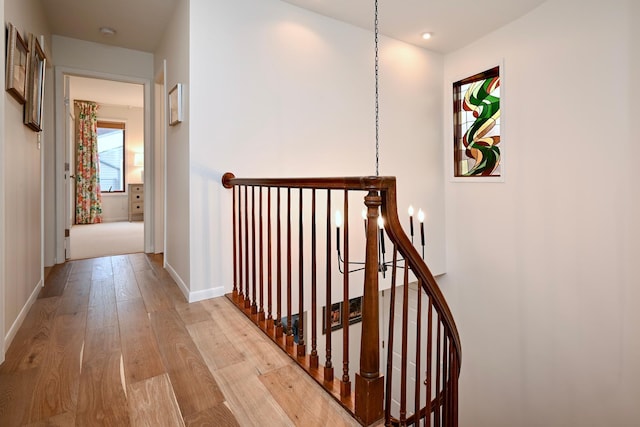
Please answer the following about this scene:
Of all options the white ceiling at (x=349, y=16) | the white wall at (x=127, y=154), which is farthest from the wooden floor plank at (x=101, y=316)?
the white wall at (x=127, y=154)

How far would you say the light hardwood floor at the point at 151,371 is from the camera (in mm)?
1301

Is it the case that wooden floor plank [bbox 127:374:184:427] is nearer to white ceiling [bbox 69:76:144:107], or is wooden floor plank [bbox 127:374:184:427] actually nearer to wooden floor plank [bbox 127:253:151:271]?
wooden floor plank [bbox 127:253:151:271]

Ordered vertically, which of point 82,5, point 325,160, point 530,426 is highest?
point 82,5

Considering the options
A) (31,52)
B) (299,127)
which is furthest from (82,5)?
(299,127)

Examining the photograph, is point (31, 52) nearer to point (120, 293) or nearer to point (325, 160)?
point (120, 293)

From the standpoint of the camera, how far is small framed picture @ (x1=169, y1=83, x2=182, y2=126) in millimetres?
2672

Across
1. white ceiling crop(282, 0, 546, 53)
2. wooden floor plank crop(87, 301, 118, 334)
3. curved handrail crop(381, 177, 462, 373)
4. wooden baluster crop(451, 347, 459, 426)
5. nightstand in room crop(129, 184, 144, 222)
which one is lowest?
wooden baluster crop(451, 347, 459, 426)

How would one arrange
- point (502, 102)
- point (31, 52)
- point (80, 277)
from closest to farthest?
point (31, 52)
point (80, 277)
point (502, 102)

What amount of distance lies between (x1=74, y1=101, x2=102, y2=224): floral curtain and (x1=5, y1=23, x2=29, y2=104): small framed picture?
553cm

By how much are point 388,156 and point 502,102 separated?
1.33 metres

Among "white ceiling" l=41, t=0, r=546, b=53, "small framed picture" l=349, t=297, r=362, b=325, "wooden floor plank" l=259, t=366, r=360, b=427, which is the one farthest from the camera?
"small framed picture" l=349, t=297, r=362, b=325

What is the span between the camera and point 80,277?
3146 millimetres

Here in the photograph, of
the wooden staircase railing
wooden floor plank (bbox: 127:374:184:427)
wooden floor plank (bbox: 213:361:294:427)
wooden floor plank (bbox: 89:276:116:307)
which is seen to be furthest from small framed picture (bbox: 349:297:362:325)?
wooden floor plank (bbox: 127:374:184:427)

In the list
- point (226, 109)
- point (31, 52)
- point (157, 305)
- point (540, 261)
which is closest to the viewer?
point (31, 52)
